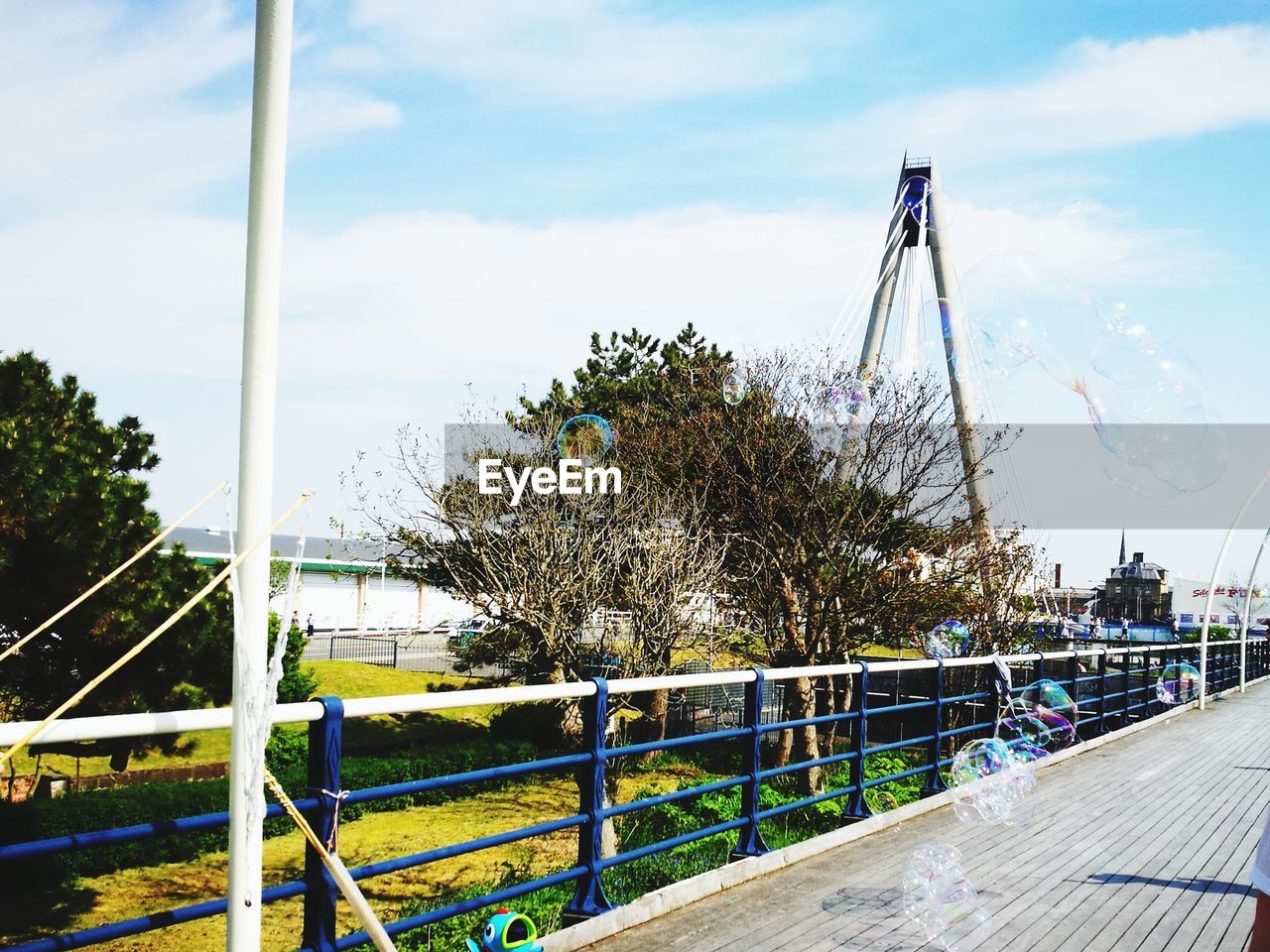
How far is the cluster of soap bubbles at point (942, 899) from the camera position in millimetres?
5566

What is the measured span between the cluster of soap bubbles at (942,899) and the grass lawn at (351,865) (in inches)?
251

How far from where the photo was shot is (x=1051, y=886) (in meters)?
6.59

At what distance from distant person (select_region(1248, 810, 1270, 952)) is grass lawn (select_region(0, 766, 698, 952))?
10.6m

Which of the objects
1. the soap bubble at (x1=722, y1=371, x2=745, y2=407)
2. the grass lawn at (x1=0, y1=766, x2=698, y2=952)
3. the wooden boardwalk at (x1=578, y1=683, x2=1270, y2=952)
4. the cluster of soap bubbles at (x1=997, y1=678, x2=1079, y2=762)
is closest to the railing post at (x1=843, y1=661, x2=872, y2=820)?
the wooden boardwalk at (x1=578, y1=683, x2=1270, y2=952)

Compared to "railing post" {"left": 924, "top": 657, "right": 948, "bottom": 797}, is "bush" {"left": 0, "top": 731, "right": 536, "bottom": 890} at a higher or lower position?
lower

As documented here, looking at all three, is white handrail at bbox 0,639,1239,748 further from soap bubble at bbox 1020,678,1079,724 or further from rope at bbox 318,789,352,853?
soap bubble at bbox 1020,678,1079,724

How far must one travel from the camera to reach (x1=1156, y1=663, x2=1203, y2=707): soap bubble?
59.5 feet

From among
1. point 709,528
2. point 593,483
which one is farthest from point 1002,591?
point 593,483

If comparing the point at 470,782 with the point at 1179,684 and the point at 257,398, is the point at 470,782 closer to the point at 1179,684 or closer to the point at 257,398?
the point at 257,398

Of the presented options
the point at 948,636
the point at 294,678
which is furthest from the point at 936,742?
the point at 294,678

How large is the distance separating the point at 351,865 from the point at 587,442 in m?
9.40

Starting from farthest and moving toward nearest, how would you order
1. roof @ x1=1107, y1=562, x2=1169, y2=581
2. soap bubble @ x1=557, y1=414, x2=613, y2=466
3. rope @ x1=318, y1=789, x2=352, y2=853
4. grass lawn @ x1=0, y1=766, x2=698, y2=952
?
roof @ x1=1107, y1=562, x2=1169, y2=581
soap bubble @ x1=557, y1=414, x2=613, y2=466
grass lawn @ x1=0, y1=766, x2=698, y2=952
rope @ x1=318, y1=789, x2=352, y2=853

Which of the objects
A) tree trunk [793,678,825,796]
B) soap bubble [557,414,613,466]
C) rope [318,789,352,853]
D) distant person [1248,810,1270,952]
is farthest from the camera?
soap bubble [557,414,613,466]

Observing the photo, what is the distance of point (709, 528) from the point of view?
1978cm
